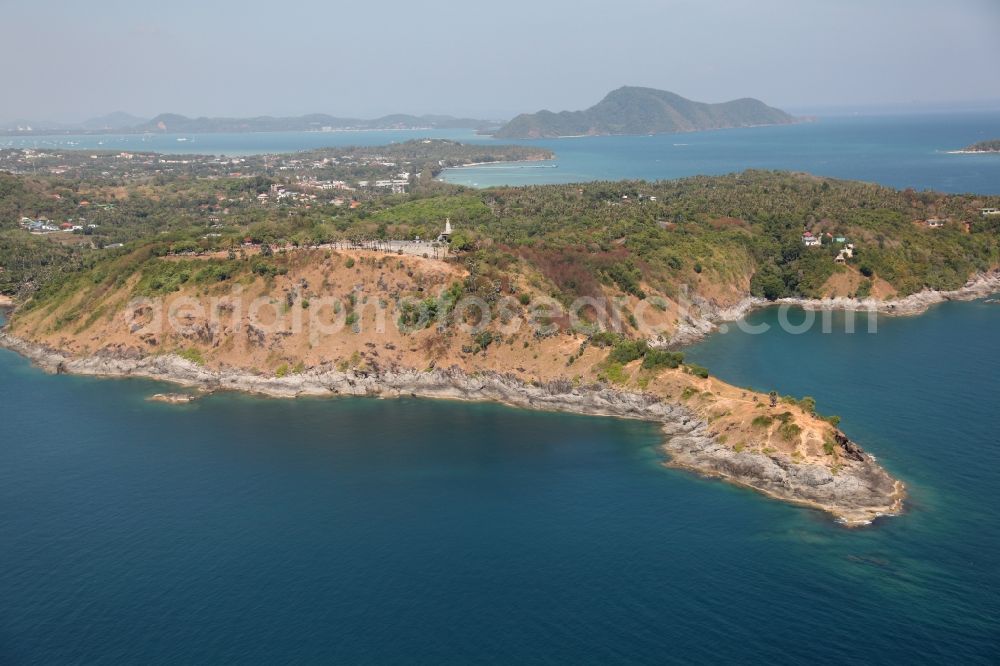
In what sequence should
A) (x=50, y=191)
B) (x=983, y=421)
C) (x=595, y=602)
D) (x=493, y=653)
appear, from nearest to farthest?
(x=493, y=653) < (x=595, y=602) < (x=983, y=421) < (x=50, y=191)

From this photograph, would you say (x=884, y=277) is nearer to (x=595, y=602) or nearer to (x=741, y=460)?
(x=741, y=460)

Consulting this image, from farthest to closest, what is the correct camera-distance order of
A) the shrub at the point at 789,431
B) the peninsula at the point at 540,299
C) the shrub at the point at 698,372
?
the shrub at the point at 698,372, the peninsula at the point at 540,299, the shrub at the point at 789,431

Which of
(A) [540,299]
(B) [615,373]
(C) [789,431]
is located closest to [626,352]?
(B) [615,373]

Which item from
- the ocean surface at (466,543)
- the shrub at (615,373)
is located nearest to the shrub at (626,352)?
the shrub at (615,373)

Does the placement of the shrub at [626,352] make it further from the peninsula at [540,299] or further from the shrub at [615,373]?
the shrub at [615,373]

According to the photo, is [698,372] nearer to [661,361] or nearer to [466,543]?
[661,361]

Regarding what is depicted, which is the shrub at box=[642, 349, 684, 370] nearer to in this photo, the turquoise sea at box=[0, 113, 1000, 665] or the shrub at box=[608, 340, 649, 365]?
the shrub at box=[608, 340, 649, 365]

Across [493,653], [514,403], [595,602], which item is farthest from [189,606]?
[514,403]
